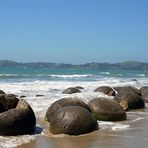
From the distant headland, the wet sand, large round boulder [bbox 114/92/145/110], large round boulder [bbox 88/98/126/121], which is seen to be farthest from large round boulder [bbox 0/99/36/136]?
the distant headland

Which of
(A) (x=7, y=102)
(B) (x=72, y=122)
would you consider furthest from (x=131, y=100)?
(A) (x=7, y=102)

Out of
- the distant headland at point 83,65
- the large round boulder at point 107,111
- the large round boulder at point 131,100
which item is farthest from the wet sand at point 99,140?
the distant headland at point 83,65

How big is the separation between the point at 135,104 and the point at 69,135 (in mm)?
7091

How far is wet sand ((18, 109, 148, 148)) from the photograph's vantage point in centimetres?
931

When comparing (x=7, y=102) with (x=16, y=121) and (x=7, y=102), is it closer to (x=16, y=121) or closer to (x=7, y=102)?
(x=7, y=102)

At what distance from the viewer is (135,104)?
17.2m

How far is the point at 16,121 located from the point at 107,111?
12.1 feet

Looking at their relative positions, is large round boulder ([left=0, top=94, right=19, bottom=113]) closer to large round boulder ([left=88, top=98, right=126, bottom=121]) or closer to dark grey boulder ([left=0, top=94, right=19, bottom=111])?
dark grey boulder ([left=0, top=94, right=19, bottom=111])

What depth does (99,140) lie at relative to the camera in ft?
32.6

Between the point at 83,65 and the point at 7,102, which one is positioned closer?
the point at 7,102

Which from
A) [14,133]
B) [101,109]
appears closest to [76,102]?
[101,109]

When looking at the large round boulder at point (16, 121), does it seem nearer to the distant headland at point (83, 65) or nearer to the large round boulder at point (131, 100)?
the large round boulder at point (131, 100)

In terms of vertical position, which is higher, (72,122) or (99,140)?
(72,122)

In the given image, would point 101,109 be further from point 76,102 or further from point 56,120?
point 56,120
